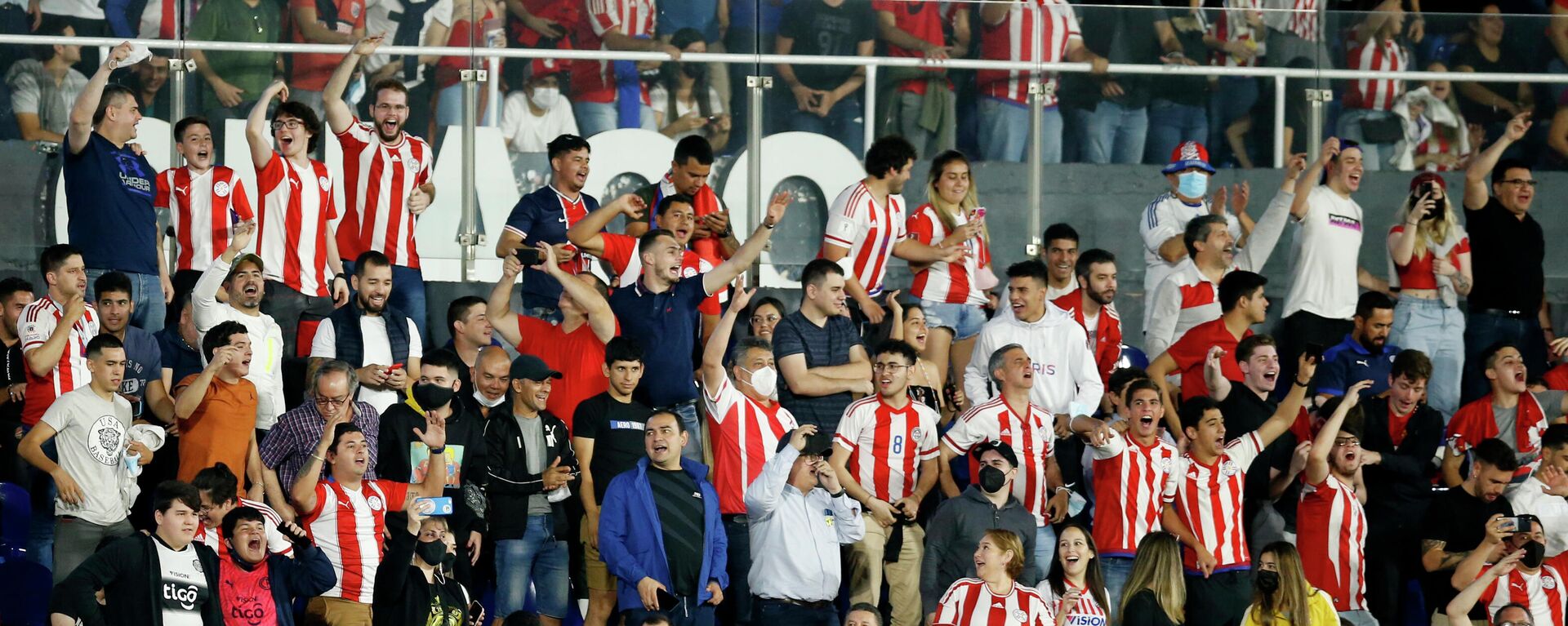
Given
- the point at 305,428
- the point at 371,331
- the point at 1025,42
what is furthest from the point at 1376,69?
the point at 305,428

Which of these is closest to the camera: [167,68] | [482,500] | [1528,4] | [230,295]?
[482,500]

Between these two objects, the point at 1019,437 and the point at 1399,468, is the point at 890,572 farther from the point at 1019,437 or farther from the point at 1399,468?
the point at 1399,468

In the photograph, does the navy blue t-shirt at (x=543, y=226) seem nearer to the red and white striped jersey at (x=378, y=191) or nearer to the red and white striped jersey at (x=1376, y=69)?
the red and white striped jersey at (x=378, y=191)

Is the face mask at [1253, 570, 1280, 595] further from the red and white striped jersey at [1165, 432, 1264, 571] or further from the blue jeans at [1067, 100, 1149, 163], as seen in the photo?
the blue jeans at [1067, 100, 1149, 163]

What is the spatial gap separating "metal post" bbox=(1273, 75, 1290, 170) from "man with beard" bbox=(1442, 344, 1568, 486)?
7.57 ft

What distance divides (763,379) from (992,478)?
1.38 metres

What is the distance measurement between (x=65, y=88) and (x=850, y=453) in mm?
5935

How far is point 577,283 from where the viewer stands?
12.2m

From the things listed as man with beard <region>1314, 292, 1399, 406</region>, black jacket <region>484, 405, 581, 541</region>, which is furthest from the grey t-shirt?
man with beard <region>1314, 292, 1399, 406</region>

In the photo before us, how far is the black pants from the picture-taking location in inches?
477

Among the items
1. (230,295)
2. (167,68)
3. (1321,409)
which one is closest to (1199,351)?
(1321,409)

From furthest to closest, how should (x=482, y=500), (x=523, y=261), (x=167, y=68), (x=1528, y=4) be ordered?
(x=1528, y=4)
(x=167, y=68)
(x=523, y=261)
(x=482, y=500)

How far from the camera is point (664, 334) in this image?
1230 cm

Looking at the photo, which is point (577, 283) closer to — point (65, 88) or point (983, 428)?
point (983, 428)
